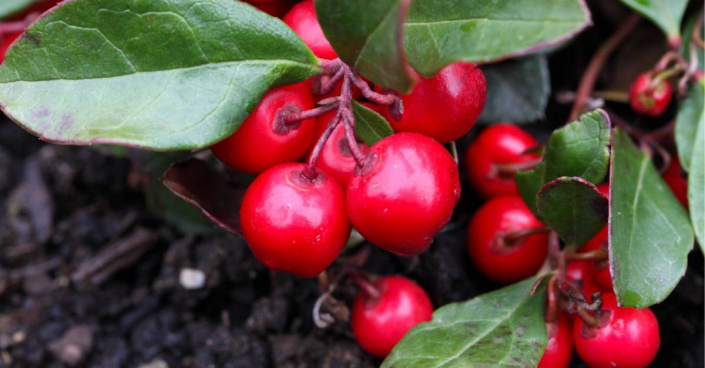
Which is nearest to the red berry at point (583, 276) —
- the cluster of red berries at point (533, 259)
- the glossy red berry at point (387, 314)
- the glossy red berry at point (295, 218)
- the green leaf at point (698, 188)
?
the cluster of red berries at point (533, 259)

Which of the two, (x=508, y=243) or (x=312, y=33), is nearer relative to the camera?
(x=312, y=33)

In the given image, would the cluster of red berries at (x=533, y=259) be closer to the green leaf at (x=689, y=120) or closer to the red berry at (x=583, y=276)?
the red berry at (x=583, y=276)

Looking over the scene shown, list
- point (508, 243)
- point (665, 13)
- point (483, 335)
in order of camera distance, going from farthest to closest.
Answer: point (665, 13), point (508, 243), point (483, 335)

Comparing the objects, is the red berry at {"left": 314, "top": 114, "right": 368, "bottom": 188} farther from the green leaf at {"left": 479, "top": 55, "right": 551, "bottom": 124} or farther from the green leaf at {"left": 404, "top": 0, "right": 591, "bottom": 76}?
the green leaf at {"left": 479, "top": 55, "right": 551, "bottom": 124}

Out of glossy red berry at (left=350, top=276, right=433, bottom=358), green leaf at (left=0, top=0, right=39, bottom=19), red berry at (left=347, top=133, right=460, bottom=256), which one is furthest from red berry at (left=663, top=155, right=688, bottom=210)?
green leaf at (left=0, top=0, right=39, bottom=19)

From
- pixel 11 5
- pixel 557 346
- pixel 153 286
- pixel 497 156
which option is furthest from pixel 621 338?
pixel 11 5

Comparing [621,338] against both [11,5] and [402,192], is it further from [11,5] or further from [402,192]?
[11,5]
